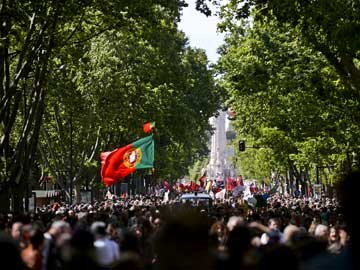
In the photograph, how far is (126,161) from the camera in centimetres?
4056

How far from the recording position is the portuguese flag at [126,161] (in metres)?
39.6

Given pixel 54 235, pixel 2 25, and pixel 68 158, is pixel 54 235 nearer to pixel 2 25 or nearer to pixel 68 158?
pixel 2 25

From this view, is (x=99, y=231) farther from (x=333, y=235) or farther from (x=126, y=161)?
(x=126, y=161)

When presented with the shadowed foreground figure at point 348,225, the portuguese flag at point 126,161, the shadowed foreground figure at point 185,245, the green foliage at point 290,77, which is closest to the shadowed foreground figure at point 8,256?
the shadowed foreground figure at point 348,225

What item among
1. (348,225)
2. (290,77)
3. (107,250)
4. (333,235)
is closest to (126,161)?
(290,77)

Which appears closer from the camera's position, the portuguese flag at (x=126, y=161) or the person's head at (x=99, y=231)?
the person's head at (x=99, y=231)

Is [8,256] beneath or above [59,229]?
beneath

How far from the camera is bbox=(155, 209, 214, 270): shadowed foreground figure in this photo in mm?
4535

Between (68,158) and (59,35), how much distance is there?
29233 mm

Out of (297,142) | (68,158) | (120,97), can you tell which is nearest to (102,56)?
(120,97)

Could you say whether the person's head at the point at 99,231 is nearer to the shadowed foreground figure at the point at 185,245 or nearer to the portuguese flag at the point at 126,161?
the shadowed foreground figure at the point at 185,245

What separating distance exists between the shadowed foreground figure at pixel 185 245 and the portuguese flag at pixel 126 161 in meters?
34.4

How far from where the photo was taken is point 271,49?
38031 mm

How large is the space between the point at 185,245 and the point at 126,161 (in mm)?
36006
